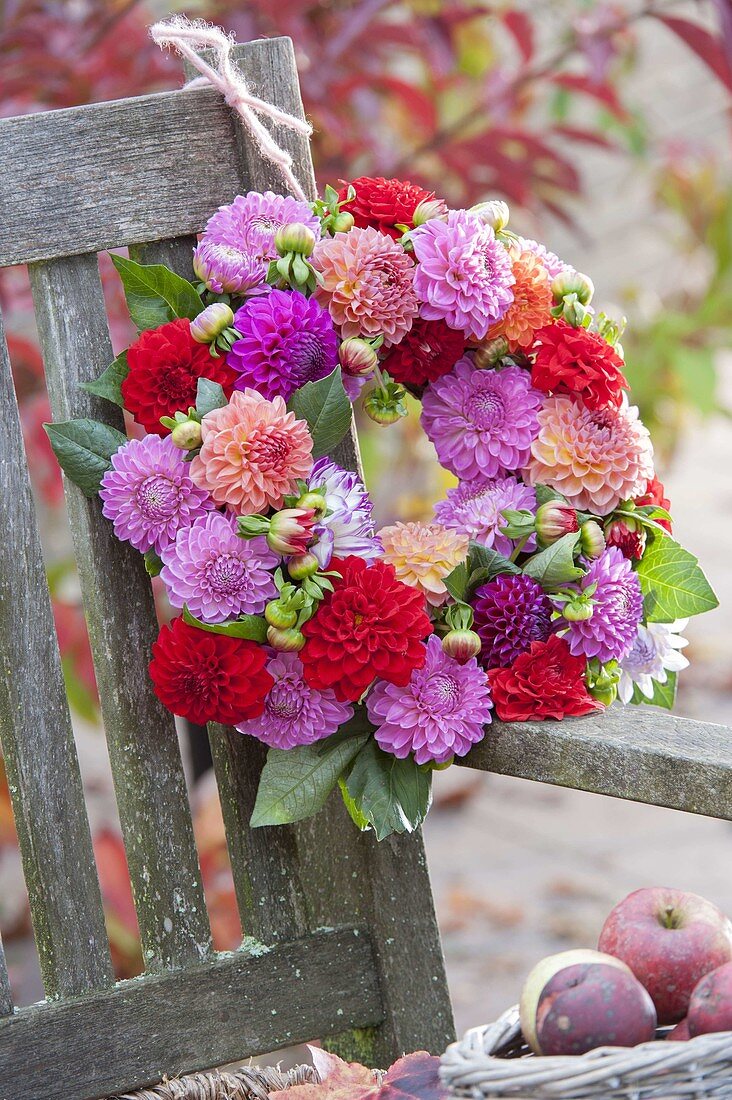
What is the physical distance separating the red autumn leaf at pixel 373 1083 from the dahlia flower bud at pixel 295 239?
2.12 feet

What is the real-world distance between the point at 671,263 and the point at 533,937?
3739 millimetres

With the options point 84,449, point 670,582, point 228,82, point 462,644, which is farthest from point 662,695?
point 228,82

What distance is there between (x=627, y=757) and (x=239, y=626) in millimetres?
320

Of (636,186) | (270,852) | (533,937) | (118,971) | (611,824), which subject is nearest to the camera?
(270,852)

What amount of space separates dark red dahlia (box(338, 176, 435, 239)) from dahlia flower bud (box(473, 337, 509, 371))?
0.12 metres

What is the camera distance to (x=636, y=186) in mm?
5367

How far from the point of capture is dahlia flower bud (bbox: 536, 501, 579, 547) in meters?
1.06

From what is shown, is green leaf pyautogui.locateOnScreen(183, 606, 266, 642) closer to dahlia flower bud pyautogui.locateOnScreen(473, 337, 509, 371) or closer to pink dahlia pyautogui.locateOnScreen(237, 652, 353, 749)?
pink dahlia pyautogui.locateOnScreen(237, 652, 353, 749)

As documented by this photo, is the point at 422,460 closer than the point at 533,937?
No

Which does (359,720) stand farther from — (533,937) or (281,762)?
(533,937)

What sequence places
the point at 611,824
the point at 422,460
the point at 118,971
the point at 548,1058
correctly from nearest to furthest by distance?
the point at 548,1058 < the point at 118,971 < the point at 611,824 < the point at 422,460

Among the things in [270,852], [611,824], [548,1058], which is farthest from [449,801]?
[548,1058]

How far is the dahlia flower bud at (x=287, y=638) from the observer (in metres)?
1.00

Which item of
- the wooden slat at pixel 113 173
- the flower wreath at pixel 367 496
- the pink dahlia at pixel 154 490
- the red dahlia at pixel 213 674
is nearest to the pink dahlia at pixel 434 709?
the flower wreath at pixel 367 496
